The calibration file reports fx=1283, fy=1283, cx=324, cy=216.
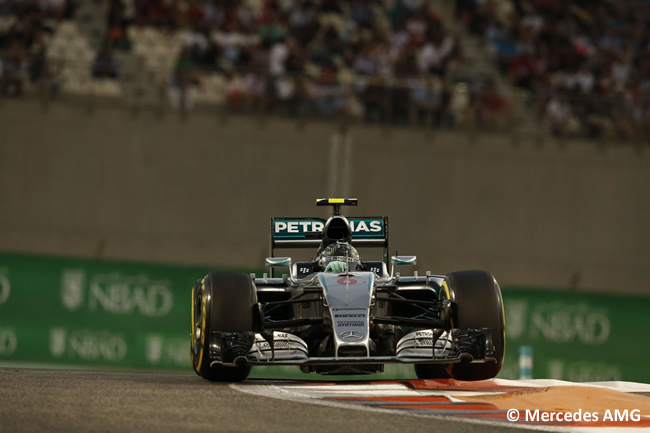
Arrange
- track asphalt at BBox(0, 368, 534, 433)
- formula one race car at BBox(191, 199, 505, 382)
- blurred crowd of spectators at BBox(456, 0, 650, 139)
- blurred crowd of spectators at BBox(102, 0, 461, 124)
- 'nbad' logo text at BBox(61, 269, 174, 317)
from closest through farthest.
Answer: track asphalt at BBox(0, 368, 534, 433) < formula one race car at BBox(191, 199, 505, 382) < 'nbad' logo text at BBox(61, 269, 174, 317) < blurred crowd of spectators at BBox(102, 0, 461, 124) < blurred crowd of spectators at BBox(456, 0, 650, 139)

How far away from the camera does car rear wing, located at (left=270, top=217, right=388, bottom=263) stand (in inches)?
425

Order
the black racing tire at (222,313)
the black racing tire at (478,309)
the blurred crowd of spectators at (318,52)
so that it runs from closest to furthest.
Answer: the black racing tire at (222,313), the black racing tire at (478,309), the blurred crowd of spectators at (318,52)

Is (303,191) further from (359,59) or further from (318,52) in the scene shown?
(359,59)

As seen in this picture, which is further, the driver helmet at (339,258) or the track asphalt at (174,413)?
the driver helmet at (339,258)

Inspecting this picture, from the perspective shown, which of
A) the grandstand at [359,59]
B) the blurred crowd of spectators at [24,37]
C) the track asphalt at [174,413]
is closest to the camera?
the track asphalt at [174,413]

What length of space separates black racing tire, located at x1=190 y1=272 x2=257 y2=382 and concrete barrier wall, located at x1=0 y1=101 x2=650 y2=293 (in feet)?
25.2

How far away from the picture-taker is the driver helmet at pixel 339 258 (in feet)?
32.4

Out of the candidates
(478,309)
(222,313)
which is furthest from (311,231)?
(478,309)

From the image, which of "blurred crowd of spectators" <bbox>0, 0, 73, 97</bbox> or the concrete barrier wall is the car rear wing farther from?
"blurred crowd of spectators" <bbox>0, 0, 73, 97</bbox>

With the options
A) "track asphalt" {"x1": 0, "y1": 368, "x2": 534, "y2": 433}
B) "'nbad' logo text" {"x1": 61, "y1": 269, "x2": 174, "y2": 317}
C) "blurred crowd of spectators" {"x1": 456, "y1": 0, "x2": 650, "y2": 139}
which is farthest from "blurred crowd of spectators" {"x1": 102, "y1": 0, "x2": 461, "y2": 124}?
"track asphalt" {"x1": 0, "y1": 368, "x2": 534, "y2": 433}

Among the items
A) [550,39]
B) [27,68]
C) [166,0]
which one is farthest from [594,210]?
[27,68]

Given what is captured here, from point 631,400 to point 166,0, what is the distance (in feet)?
41.3

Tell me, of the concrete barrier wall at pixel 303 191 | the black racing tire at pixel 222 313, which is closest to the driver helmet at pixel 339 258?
the black racing tire at pixel 222 313

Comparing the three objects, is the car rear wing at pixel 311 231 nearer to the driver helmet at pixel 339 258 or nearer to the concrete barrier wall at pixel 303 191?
the driver helmet at pixel 339 258
